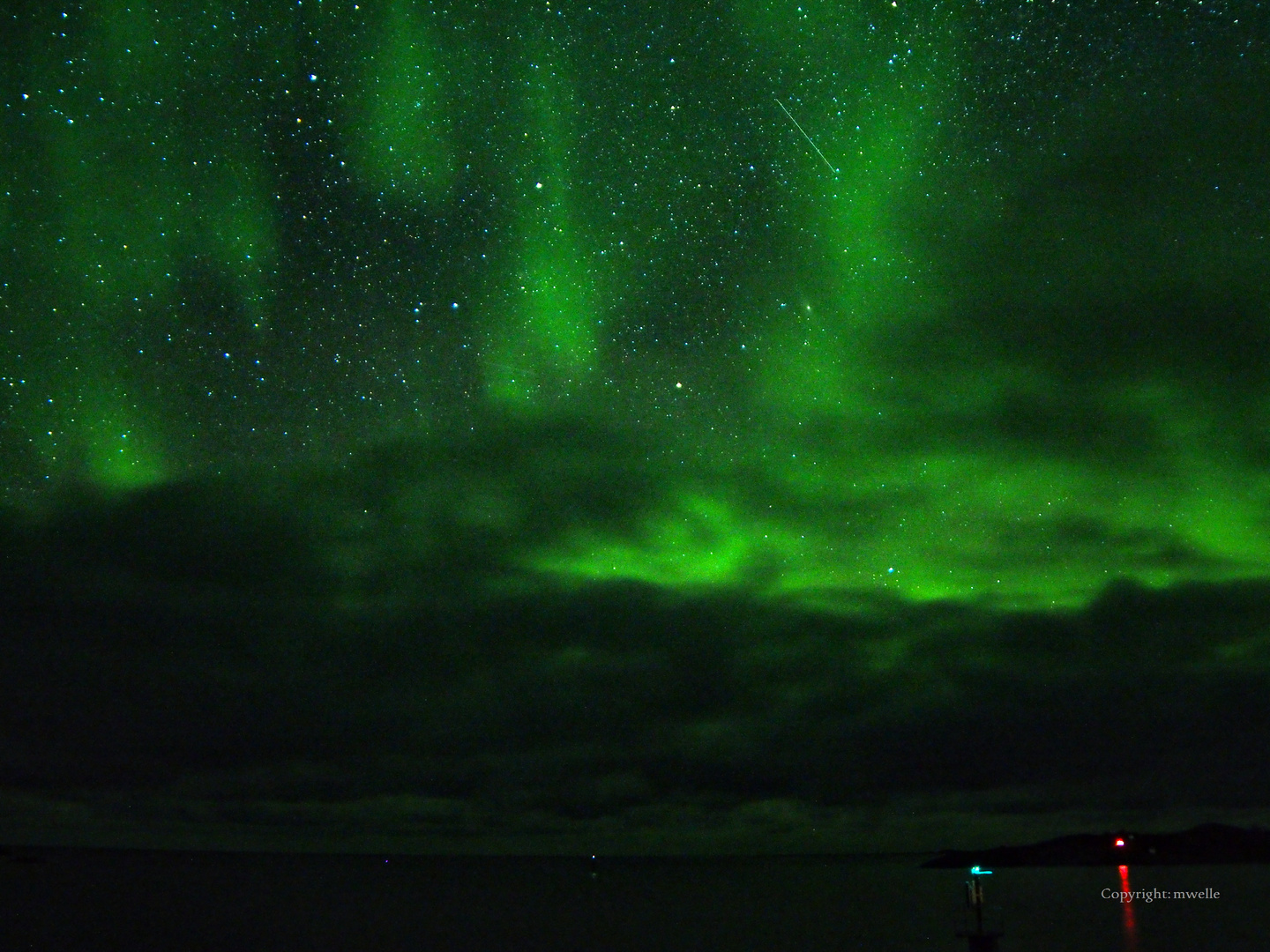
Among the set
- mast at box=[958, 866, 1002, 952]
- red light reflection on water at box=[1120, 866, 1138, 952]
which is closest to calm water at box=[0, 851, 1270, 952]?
red light reflection on water at box=[1120, 866, 1138, 952]

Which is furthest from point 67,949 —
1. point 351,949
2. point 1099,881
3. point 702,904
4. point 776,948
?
point 1099,881

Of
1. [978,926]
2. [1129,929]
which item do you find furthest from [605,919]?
[978,926]

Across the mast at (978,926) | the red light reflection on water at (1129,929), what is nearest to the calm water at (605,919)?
the red light reflection on water at (1129,929)

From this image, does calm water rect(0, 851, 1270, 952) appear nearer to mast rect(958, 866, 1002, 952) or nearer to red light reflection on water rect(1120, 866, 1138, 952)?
red light reflection on water rect(1120, 866, 1138, 952)

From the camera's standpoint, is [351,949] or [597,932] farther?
[597,932]

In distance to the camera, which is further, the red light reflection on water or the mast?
the red light reflection on water

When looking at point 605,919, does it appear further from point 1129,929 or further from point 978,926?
point 978,926

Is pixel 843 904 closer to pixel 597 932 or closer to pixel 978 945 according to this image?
pixel 597 932

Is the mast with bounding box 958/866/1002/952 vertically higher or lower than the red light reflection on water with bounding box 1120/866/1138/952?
higher

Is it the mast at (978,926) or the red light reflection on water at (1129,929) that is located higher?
the mast at (978,926)

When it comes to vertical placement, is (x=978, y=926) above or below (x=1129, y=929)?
above

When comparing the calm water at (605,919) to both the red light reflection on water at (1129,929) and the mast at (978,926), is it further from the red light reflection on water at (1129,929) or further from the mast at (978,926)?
the mast at (978,926)

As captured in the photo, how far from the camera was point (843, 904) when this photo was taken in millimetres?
132375

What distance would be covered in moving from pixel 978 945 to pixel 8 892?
524 feet
